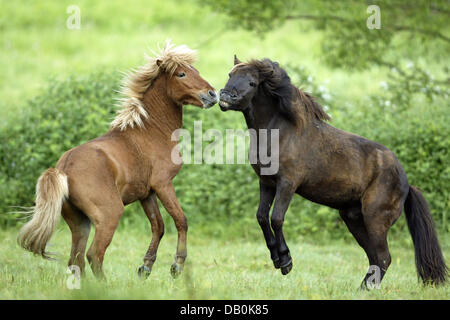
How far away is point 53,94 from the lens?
35.8ft

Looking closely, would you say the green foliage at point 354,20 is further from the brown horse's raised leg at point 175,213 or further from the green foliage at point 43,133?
the brown horse's raised leg at point 175,213

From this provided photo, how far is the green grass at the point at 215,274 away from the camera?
204 inches

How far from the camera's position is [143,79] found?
6.33 metres

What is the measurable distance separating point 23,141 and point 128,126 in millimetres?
4722

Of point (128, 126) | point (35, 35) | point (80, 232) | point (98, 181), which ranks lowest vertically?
point (80, 232)

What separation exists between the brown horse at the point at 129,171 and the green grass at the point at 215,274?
1.24 ft

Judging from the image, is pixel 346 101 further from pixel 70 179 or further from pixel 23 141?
pixel 70 179

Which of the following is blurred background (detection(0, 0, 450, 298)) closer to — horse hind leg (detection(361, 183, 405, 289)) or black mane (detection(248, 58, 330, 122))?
horse hind leg (detection(361, 183, 405, 289))

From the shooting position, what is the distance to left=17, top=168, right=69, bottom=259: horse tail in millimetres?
5234

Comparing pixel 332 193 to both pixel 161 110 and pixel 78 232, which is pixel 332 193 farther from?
pixel 78 232

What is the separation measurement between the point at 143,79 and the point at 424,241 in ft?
10.8

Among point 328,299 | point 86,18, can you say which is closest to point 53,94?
point 328,299

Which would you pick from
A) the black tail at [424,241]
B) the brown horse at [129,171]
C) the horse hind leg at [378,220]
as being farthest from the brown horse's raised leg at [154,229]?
the black tail at [424,241]

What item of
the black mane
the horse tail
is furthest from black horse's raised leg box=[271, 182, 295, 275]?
the horse tail
